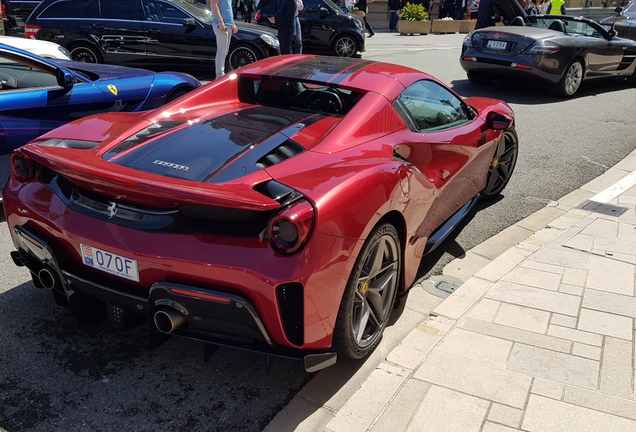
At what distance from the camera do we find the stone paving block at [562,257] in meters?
4.41

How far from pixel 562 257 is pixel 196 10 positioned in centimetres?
901

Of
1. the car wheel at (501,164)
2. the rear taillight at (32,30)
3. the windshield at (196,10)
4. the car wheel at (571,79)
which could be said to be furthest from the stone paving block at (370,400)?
the rear taillight at (32,30)

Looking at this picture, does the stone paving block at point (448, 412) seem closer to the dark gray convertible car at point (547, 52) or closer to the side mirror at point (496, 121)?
the side mirror at point (496, 121)

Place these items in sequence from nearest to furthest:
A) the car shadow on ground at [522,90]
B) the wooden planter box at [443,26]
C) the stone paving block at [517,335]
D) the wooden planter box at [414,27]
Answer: the stone paving block at [517,335]
the car shadow on ground at [522,90]
the wooden planter box at [414,27]
the wooden planter box at [443,26]

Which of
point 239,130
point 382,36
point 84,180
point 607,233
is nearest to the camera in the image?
point 84,180

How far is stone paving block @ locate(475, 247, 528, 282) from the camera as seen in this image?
4.19 meters

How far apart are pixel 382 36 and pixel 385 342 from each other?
20765 mm

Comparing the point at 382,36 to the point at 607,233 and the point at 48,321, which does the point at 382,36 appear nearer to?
the point at 607,233

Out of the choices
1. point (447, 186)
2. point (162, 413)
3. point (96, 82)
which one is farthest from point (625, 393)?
point (96, 82)

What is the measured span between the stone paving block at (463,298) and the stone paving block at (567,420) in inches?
35.1

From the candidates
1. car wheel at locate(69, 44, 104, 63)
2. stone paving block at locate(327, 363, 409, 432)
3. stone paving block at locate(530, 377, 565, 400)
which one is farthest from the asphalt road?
car wheel at locate(69, 44, 104, 63)

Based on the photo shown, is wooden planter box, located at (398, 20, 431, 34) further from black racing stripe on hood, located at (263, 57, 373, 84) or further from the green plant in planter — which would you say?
black racing stripe on hood, located at (263, 57, 373, 84)

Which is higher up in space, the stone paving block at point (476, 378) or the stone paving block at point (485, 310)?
the stone paving block at point (476, 378)

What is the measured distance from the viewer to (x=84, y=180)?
2.72 metres
